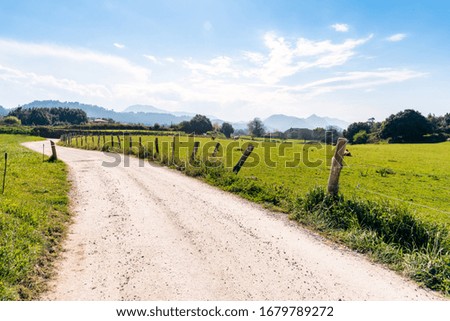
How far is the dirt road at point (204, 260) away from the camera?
5562 mm

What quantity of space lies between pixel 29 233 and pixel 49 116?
199 meters

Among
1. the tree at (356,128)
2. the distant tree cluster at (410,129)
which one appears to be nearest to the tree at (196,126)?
the tree at (356,128)

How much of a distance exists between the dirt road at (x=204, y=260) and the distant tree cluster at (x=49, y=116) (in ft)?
605

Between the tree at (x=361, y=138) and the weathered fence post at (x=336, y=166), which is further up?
the tree at (x=361, y=138)

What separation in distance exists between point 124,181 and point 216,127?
142764 millimetres

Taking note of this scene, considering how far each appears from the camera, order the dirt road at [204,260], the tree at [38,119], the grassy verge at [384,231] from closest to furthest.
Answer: the dirt road at [204,260]
the grassy verge at [384,231]
the tree at [38,119]

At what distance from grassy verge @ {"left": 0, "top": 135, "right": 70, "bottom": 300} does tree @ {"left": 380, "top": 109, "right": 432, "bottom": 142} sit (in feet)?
295

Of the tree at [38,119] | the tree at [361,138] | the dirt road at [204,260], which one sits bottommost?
the dirt road at [204,260]

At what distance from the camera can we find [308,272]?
6406 millimetres

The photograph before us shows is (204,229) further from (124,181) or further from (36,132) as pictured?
(36,132)

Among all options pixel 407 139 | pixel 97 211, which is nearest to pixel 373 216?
pixel 97 211

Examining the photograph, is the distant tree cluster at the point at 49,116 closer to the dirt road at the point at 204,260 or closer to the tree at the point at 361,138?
the tree at the point at 361,138

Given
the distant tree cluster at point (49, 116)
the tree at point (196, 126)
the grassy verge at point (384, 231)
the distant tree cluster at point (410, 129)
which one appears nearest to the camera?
the grassy verge at point (384, 231)

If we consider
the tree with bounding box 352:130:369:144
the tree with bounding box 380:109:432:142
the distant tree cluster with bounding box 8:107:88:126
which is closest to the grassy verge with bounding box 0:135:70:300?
the tree with bounding box 380:109:432:142
